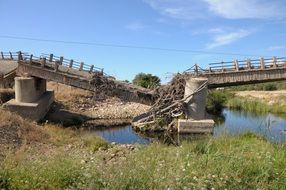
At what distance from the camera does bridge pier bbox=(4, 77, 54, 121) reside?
35281 millimetres

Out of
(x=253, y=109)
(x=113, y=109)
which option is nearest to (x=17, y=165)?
(x=113, y=109)

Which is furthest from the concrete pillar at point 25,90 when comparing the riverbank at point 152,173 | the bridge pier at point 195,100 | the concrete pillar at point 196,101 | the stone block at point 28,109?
the riverbank at point 152,173

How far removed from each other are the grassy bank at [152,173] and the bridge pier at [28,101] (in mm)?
25948

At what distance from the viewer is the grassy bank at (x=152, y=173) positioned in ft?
24.8

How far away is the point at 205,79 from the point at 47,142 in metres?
19.4

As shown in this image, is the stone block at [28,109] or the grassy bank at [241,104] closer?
the stone block at [28,109]

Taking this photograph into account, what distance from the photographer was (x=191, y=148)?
12094 millimetres

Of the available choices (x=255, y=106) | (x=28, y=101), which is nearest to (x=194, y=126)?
(x=28, y=101)

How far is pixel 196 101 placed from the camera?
116ft

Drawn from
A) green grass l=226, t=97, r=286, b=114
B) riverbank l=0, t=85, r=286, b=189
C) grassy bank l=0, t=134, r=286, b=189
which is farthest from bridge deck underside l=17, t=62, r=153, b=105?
grassy bank l=0, t=134, r=286, b=189

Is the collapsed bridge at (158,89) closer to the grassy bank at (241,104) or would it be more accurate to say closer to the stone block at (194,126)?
the stone block at (194,126)

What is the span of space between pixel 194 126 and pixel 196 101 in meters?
2.37

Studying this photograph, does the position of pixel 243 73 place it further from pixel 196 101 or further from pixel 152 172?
pixel 152 172

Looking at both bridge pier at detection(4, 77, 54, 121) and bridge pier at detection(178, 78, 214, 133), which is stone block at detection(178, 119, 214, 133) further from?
bridge pier at detection(4, 77, 54, 121)
